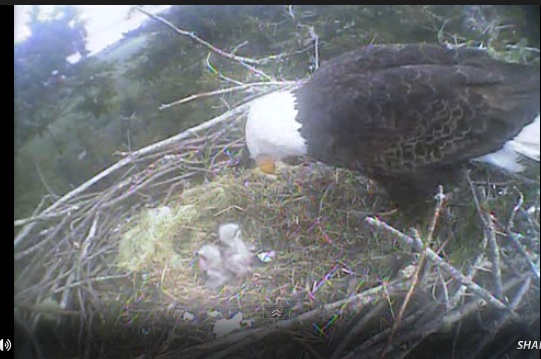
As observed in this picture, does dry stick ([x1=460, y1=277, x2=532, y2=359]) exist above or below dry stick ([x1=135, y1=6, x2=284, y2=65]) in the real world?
below

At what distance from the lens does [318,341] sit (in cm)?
98

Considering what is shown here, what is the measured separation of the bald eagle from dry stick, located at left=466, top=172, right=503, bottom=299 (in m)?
0.09

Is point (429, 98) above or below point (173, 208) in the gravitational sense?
above

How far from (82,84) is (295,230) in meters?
0.50

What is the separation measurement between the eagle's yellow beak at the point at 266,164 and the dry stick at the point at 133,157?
0.34ft

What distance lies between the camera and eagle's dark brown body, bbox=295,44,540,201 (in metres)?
1.01

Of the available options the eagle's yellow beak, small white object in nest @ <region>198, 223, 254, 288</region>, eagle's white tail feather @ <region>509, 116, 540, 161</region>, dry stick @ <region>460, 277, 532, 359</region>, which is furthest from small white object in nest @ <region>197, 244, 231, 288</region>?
eagle's white tail feather @ <region>509, 116, 540, 161</region>

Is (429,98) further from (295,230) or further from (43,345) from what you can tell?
(43,345)

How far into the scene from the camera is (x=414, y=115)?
1010 mm

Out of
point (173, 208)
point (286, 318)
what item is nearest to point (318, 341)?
point (286, 318)

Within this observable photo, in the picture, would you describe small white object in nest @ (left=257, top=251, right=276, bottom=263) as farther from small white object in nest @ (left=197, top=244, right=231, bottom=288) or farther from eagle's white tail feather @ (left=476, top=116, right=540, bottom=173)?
eagle's white tail feather @ (left=476, top=116, right=540, bottom=173)

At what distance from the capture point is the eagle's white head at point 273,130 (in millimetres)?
1062
